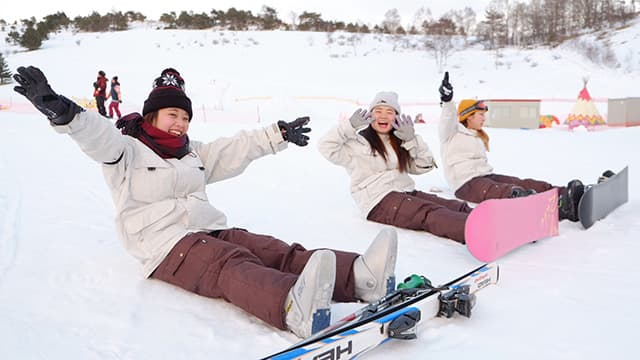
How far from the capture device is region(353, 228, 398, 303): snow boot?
7.11 feet

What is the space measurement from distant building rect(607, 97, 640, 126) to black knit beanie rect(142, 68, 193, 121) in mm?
10358

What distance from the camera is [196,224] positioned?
2.52m

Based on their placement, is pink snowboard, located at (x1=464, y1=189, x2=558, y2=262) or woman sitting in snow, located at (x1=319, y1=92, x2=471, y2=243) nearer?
pink snowboard, located at (x1=464, y1=189, x2=558, y2=262)

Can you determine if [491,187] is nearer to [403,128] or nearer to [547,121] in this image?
[403,128]

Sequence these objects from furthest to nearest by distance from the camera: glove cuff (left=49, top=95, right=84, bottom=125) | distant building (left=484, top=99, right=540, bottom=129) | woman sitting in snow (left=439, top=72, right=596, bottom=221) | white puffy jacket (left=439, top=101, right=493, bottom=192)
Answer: distant building (left=484, top=99, right=540, bottom=129)
white puffy jacket (left=439, top=101, right=493, bottom=192)
woman sitting in snow (left=439, top=72, right=596, bottom=221)
glove cuff (left=49, top=95, right=84, bottom=125)

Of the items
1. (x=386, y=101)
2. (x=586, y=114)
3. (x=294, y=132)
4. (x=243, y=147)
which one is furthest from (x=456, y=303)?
(x=586, y=114)

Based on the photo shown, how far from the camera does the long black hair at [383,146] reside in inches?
146

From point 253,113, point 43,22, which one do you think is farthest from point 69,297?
point 43,22

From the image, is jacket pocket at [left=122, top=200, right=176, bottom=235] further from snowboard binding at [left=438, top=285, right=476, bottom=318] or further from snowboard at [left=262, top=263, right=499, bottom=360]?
snowboard binding at [left=438, top=285, right=476, bottom=318]

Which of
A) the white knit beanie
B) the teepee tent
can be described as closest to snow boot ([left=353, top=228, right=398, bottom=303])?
the white knit beanie

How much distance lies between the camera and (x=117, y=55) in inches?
1045

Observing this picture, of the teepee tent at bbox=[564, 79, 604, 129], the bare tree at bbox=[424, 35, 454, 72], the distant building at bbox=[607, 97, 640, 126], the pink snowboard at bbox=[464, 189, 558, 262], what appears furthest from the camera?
the bare tree at bbox=[424, 35, 454, 72]

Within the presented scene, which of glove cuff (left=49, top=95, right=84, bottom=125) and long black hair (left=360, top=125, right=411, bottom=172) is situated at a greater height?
glove cuff (left=49, top=95, right=84, bottom=125)

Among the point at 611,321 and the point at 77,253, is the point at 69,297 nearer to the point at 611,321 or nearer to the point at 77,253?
the point at 77,253
